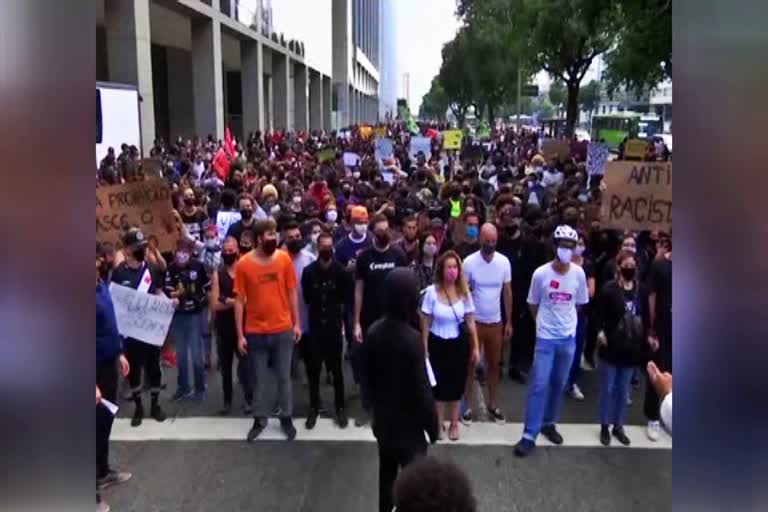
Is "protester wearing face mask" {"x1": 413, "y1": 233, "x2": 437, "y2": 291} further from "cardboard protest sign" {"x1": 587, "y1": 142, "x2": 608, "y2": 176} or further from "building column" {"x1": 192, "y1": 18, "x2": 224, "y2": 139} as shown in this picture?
"building column" {"x1": 192, "y1": 18, "x2": 224, "y2": 139}

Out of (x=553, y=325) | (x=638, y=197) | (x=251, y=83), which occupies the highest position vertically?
(x=251, y=83)

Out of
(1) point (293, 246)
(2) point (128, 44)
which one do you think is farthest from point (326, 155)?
(1) point (293, 246)

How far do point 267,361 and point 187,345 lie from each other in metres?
1.01

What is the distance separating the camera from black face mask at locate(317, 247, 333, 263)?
6758 mm

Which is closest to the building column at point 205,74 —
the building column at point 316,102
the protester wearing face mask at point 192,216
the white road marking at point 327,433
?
the protester wearing face mask at point 192,216

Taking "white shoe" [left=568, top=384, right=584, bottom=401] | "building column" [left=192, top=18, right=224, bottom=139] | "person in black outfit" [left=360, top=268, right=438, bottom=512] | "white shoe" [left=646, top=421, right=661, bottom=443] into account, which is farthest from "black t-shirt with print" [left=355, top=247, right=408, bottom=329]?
"building column" [left=192, top=18, right=224, bottom=139]

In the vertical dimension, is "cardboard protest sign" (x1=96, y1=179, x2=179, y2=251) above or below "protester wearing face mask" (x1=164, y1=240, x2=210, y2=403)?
above

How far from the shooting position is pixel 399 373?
420 centimetres

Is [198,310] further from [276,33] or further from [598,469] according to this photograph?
[276,33]

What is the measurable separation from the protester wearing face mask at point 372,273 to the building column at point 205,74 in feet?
68.1

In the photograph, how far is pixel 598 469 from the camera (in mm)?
5879

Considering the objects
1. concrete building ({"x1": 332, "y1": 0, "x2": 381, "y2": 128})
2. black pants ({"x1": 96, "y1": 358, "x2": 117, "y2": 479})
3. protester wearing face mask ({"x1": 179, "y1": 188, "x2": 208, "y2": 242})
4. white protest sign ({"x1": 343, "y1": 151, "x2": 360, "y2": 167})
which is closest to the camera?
black pants ({"x1": 96, "y1": 358, "x2": 117, "y2": 479})

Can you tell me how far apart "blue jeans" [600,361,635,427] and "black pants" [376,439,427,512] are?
7.67 feet

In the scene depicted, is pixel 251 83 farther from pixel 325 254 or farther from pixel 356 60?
pixel 356 60
